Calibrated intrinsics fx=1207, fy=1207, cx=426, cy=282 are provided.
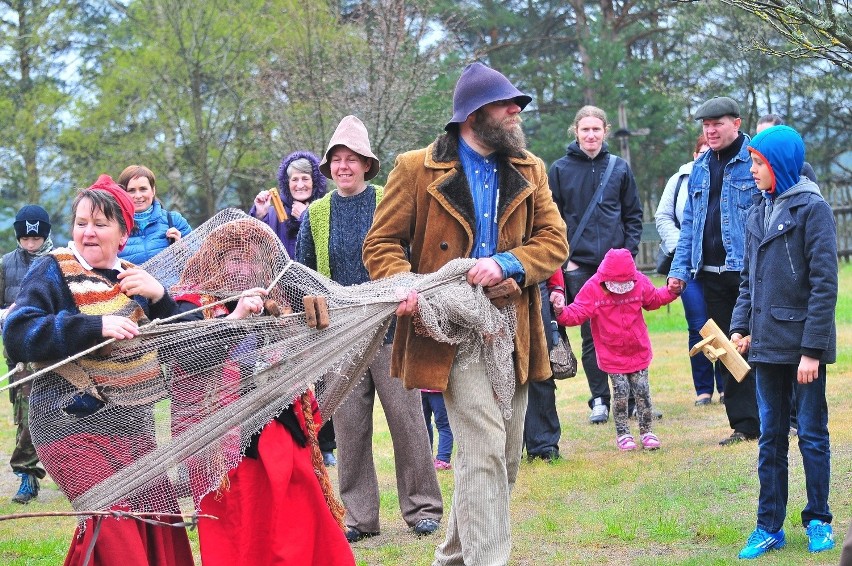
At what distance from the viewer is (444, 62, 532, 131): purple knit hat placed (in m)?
5.43

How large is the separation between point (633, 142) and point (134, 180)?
852 inches

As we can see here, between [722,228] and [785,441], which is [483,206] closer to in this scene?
[785,441]

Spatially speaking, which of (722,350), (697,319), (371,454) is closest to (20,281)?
(371,454)

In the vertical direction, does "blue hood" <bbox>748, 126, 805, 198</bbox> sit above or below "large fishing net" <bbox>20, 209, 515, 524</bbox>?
above

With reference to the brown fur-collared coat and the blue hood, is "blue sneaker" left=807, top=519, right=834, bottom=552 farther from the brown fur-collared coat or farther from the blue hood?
the blue hood

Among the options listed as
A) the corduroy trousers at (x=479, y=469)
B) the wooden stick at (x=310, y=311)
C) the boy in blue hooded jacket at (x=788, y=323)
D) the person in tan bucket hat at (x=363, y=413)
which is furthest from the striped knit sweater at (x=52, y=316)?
the boy in blue hooded jacket at (x=788, y=323)

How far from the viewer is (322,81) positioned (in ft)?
62.9

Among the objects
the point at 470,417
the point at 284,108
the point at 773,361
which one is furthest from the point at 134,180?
the point at 284,108

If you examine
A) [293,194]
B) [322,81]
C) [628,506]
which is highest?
[322,81]

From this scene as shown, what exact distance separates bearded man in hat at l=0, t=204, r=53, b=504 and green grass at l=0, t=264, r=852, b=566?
0.61 feet

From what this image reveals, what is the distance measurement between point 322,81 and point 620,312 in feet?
36.7

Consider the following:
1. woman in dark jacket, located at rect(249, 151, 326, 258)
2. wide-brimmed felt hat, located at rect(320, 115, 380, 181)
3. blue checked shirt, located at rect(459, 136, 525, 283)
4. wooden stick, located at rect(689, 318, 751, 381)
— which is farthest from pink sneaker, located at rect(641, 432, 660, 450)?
blue checked shirt, located at rect(459, 136, 525, 283)

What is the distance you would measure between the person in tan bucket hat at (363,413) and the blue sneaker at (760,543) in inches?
70.2

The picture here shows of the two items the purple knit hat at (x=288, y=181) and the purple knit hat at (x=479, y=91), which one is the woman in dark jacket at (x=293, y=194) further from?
the purple knit hat at (x=479, y=91)
